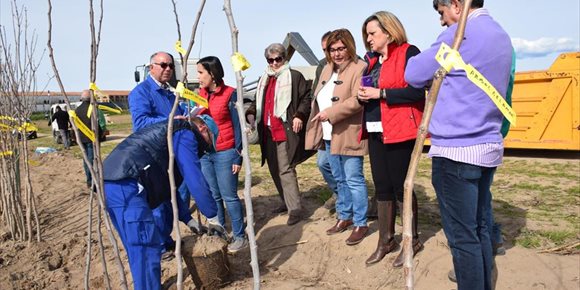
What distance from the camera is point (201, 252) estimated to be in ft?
9.93

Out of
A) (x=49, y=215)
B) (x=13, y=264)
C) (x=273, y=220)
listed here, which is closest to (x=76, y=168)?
(x=49, y=215)

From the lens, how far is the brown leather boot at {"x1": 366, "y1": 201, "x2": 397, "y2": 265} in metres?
3.09

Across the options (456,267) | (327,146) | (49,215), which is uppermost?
(327,146)

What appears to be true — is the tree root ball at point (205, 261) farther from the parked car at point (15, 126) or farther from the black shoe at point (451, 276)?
the parked car at point (15, 126)

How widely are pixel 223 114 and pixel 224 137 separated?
0.20 m

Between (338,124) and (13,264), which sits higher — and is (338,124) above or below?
above

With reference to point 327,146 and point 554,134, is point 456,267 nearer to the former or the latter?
point 327,146

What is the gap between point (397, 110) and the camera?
112 inches

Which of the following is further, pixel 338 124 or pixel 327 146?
pixel 327 146

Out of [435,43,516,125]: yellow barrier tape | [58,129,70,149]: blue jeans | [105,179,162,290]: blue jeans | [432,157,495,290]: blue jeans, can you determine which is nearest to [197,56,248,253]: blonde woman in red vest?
[105,179,162,290]: blue jeans

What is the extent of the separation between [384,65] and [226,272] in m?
1.79

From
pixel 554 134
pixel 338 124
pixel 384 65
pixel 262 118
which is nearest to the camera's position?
pixel 384 65

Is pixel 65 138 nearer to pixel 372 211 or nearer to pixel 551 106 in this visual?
pixel 372 211

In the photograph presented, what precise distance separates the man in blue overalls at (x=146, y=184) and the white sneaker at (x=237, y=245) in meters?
1.04
